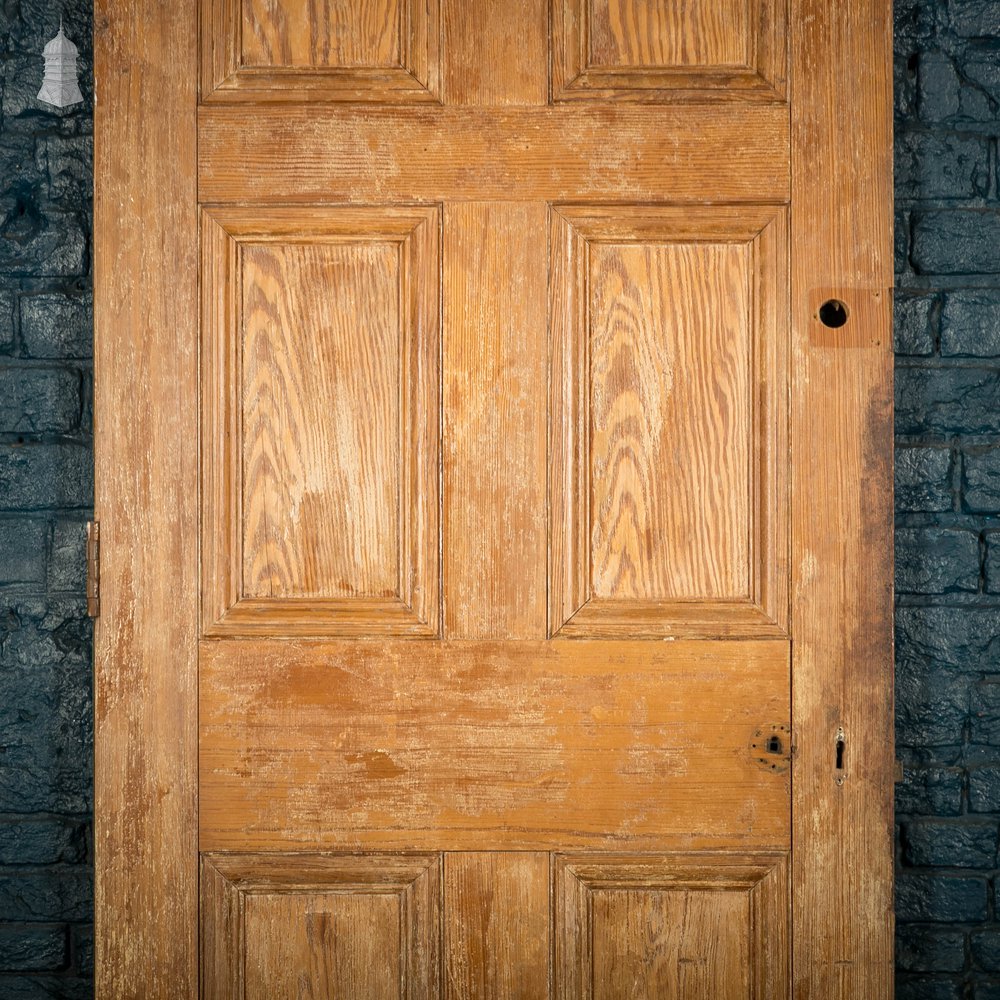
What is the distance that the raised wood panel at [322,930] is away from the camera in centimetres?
126

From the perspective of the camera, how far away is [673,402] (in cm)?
126

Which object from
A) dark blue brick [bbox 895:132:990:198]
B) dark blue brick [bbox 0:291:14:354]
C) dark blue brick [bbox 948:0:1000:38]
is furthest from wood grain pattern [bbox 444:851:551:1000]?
dark blue brick [bbox 948:0:1000:38]

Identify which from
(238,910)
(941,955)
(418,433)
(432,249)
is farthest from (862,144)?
(238,910)

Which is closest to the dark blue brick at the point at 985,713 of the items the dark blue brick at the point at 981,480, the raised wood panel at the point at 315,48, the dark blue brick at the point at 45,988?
the dark blue brick at the point at 981,480

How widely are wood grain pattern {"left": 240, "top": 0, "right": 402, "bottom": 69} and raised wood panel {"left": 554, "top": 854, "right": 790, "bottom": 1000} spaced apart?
1.21m

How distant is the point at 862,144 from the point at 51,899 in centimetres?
169

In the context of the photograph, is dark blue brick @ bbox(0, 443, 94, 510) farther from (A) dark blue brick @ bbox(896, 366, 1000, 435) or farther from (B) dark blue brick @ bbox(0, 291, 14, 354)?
(A) dark blue brick @ bbox(896, 366, 1000, 435)

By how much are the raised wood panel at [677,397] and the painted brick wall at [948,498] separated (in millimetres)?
252

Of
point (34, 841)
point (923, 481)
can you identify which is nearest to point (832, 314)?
point (923, 481)

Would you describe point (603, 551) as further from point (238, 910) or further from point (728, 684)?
point (238, 910)

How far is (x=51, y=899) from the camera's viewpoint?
136 cm

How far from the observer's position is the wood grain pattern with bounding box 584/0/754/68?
4.12 ft

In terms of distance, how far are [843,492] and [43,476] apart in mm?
1220

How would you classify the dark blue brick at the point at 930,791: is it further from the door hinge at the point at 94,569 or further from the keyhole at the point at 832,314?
the door hinge at the point at 94,569
